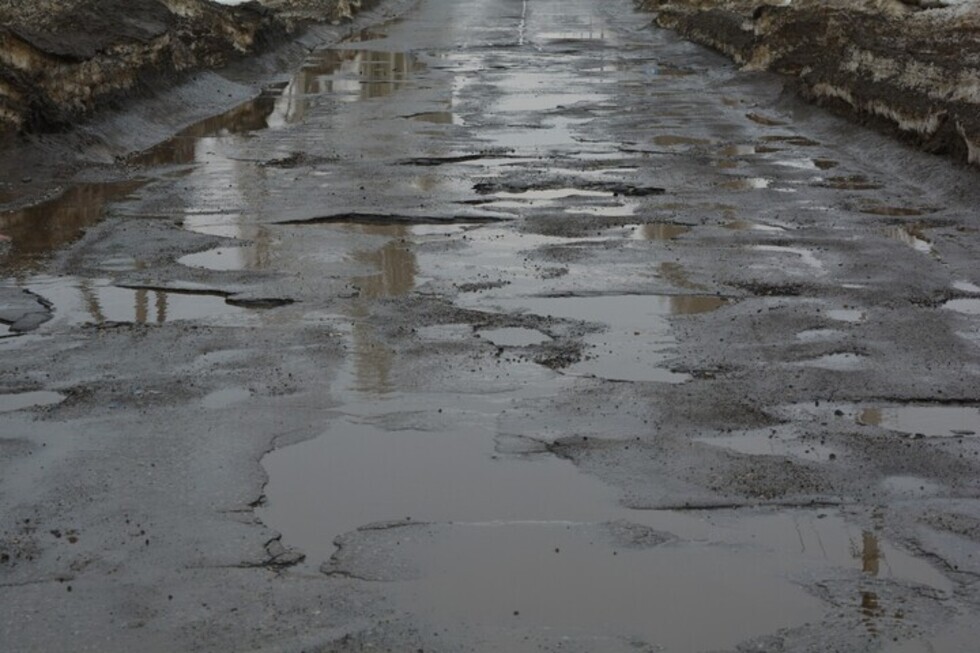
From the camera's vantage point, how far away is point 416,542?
661 cm

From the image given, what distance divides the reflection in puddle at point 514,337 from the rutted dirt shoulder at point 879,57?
24.7 feet

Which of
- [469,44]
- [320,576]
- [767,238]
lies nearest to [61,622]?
[320,576]

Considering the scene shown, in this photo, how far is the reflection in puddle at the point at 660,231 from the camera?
517 inches

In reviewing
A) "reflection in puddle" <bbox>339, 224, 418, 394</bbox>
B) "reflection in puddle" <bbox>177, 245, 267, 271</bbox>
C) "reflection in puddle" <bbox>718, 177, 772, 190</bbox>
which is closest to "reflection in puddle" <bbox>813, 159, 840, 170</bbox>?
"reflection in puddle" <bbox>718, 177, 772, 190</bbox>

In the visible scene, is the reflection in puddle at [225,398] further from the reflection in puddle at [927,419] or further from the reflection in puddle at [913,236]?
the reflection in puddle at [913,236]

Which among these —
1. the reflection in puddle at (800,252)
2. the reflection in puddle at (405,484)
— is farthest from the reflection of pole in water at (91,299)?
the reflection in puddle at (800,252)

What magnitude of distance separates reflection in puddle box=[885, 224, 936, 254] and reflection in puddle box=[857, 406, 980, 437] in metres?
4.47

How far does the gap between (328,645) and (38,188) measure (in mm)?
11477

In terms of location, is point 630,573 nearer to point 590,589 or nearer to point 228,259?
point 590,589

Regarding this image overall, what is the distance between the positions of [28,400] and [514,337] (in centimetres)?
294

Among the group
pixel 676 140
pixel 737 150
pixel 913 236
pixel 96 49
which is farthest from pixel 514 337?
pixel 96 49

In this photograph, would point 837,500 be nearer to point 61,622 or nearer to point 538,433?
point 538,433

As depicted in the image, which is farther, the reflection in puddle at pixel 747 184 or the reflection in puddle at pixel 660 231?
the reflection in puddle at pixel 747 184

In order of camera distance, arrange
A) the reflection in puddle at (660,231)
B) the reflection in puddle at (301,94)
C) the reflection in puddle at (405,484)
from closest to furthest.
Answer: the reflection in puddle at (405,484) → the reflection in puddle at (660,231) → the reflection in puddle at (301,94)
